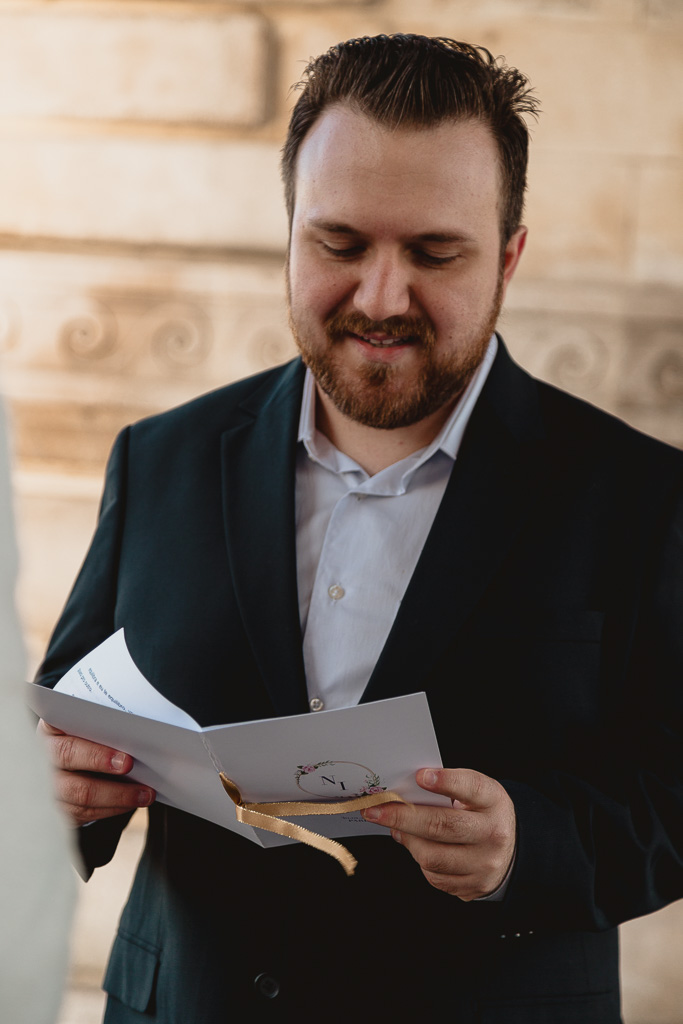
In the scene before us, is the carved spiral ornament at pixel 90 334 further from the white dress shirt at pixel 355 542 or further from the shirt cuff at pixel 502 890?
the shirt cuff at pixel 502 890

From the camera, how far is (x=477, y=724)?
48.2 inches

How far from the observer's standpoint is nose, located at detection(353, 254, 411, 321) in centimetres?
130

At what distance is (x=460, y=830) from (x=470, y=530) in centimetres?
40

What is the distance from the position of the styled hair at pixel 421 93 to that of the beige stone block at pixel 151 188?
1095 millimetres

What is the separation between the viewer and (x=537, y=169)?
2439 mm

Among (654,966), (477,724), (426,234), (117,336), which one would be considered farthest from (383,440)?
(654,966)

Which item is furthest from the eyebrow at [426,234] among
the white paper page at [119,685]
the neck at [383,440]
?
the white paper page at [119,685]

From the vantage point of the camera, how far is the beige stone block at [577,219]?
2.44 m

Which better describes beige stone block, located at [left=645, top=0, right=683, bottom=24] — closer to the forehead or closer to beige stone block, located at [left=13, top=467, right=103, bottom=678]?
the forehead

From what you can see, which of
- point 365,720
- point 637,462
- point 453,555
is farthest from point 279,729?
point 637,462

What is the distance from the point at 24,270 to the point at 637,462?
6.08 ft

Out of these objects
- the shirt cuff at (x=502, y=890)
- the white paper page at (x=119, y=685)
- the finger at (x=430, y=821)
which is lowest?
the shirt cuff at (x=502, y=890)

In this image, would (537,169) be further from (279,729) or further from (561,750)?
(279,729)

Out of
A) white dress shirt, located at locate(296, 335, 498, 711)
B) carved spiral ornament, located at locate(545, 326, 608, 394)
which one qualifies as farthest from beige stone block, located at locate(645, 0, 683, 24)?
white dress shirt, located at locate(296, 335, 498, 711)
